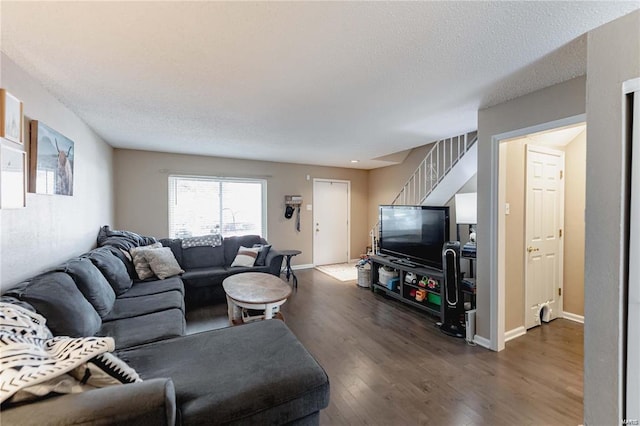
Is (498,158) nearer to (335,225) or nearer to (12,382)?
(12,382)

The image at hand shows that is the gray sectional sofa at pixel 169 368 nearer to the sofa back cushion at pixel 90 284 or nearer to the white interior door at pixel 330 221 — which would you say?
the sofa back cushion at pixel 90 284

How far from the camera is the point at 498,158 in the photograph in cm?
256

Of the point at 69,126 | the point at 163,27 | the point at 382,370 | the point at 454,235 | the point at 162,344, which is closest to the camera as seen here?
the point at 163,27

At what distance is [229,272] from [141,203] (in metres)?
2.12

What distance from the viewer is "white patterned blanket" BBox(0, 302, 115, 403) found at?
85 cm

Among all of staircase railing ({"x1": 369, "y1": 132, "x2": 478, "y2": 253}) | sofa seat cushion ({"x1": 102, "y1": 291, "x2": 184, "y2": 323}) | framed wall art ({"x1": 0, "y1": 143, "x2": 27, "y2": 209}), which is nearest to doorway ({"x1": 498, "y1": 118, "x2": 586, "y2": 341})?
staircase railing ({"x1": 369, "y1": 132, "x2": 478, "y2": 253})

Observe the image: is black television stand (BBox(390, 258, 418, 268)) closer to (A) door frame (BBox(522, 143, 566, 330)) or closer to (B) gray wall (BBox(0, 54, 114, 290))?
(A) door frame (BBox(522, 143, 566, 330))

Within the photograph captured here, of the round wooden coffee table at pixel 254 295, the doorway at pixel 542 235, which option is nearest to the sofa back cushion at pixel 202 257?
the round wooden coffee table at pixel 254 295

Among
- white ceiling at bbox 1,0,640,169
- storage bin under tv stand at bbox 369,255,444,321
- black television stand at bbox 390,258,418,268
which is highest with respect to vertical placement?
white ceiling at bbox 1,0,640,169

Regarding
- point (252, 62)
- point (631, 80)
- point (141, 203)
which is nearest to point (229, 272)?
point (141, 203)

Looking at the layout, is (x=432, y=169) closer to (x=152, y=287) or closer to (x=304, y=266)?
(x=304, y=266)

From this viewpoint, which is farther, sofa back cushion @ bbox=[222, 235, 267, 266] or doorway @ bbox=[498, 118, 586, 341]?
sofa back cushion @ bbox=[222, 235, 267, 266]

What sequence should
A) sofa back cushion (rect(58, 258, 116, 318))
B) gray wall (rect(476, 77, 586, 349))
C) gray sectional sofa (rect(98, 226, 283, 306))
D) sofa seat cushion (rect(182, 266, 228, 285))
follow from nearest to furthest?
sofa back cushion (rect(58, 258, 116, 318)) < gray wall (rect(476, 77, 586, 349)) < gray sectional sofa (rect(98, 226, 283, 306)) < sofa seat cushion (rect(182, 266, 228, 285))

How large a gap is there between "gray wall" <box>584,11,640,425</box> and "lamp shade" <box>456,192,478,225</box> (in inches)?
79.6
